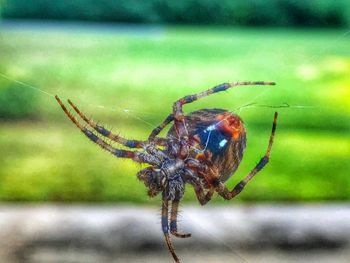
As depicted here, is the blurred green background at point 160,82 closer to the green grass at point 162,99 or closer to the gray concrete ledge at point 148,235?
the green grass at point 162,99

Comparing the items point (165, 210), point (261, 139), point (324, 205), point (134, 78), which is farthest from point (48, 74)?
point (165, 210)

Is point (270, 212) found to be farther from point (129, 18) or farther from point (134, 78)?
point (129, 18)

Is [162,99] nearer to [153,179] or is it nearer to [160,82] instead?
[160,82]

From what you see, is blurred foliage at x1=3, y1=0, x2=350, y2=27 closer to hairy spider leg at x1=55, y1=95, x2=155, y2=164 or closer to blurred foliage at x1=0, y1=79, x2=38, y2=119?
blurred foliage at x1=0, y1=79, x2=38, y2=119

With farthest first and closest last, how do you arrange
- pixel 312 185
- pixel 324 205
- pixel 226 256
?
pixel 312 185 → pixel 324 205 → pixel 226 256

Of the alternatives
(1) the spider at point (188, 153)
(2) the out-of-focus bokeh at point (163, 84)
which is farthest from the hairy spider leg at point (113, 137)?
(2) the out-of-focus bokeh at point (163, 84)

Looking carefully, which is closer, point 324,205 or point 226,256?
point 226,256

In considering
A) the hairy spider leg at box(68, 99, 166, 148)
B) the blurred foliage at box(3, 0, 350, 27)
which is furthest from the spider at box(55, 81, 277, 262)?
the blurred foliage at box(3, 0, 350, 27)
